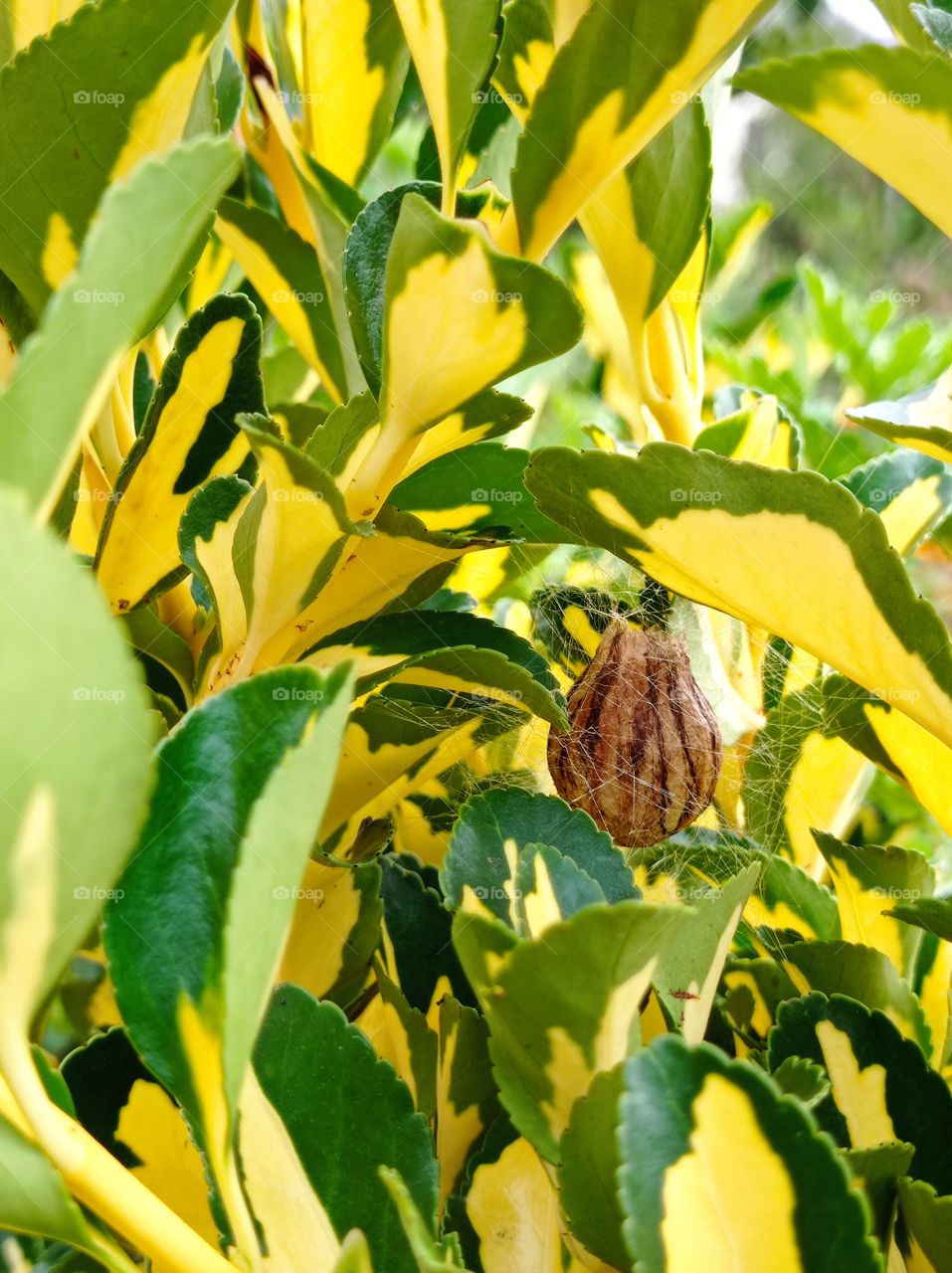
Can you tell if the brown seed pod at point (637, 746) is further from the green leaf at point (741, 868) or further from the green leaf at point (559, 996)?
the green leaf at point (559, 996)

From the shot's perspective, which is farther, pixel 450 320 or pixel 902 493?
pixel 902 493

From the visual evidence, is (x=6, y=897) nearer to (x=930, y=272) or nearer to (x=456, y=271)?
(x=456, y=271)

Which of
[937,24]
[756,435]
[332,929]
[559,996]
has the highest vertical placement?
[937,24]

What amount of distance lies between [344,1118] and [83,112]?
0.28m

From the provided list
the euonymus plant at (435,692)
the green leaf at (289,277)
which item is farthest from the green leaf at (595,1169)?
the green leaf at (289,277)

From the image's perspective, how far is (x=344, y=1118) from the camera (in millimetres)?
295

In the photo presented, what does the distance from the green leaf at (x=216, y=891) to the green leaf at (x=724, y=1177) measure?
0.08m

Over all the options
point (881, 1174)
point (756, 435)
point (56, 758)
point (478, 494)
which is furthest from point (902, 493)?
point (56, 758)

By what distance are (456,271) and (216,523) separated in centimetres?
11

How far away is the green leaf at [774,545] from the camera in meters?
0.31

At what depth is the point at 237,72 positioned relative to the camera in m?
0.51

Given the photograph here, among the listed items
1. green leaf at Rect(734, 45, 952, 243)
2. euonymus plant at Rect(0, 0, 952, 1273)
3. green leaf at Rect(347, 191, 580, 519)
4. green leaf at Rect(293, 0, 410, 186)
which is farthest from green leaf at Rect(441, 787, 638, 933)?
green leaf at Rect(293, 0, 410, 186)

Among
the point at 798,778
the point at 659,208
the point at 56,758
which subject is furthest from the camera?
the point at 798,778

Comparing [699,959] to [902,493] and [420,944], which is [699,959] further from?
[902,493]
